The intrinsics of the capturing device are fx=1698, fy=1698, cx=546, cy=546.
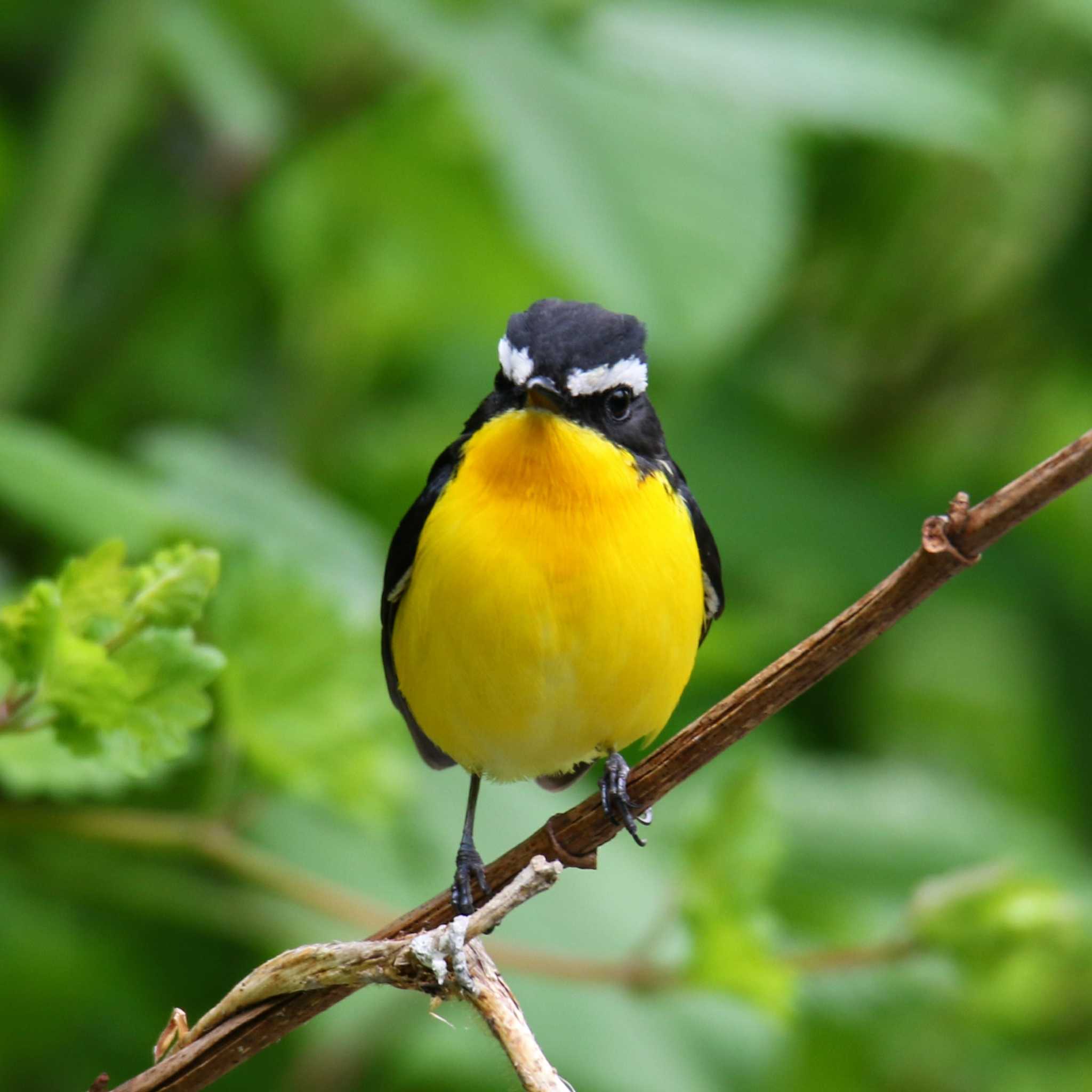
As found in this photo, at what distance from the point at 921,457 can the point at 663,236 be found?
75.6 inches

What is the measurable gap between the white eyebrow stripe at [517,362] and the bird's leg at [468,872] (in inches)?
27.2

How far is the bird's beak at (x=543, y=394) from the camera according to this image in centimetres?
238

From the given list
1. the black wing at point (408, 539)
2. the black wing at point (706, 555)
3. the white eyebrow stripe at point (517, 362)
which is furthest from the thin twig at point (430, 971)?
the black wing at point (706, 555)

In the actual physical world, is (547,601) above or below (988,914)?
above

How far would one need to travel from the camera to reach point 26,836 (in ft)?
11.9

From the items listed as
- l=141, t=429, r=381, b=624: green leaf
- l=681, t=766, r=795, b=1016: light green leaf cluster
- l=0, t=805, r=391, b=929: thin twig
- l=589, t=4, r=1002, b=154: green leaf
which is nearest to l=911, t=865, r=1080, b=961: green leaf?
l=681, t=766, r=795, b=1016: light green leaf cluster

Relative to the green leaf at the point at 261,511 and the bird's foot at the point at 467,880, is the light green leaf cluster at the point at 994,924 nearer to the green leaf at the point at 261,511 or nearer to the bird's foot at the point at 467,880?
the bird's foot at the point at 467,880

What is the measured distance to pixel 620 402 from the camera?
2.58 metres

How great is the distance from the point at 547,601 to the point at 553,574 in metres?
0.04

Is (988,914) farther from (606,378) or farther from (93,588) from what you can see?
(93,588)

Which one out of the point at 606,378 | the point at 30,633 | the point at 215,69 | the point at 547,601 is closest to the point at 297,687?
the point at 547,601

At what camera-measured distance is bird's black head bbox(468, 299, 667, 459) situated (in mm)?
2383

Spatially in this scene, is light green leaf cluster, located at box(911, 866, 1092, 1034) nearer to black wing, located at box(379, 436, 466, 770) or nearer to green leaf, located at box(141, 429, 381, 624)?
black wing, located at box(379, 436, 466, 770)

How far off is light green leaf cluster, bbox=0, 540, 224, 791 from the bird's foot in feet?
1.18
